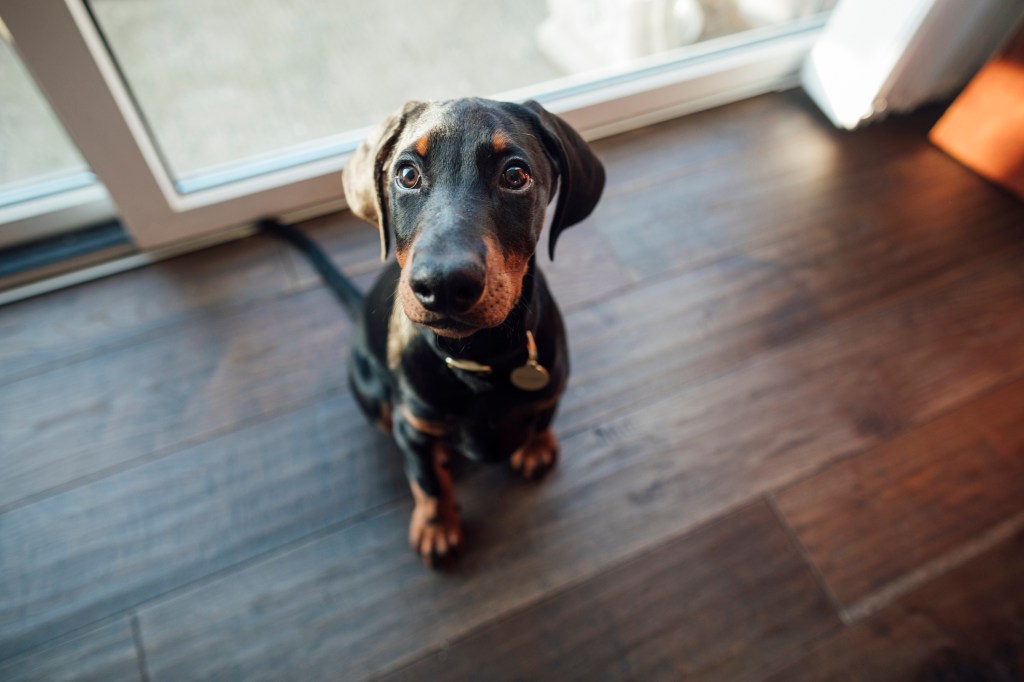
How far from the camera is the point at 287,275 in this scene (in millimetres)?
2098

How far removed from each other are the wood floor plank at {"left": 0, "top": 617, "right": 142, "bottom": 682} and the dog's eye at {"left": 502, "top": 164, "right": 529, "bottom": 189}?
143 centimetres

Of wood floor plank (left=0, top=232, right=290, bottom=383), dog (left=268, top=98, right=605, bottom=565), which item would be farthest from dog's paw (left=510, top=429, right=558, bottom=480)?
wood floor plank (left=0, top=232, right=290, bottom=383)

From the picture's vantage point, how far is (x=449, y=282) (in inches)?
38.2

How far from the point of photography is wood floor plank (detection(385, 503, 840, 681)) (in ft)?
5.11

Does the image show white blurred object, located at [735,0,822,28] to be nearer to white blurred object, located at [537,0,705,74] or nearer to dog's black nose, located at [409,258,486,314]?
white blurred object, located at [537,0,705,74]

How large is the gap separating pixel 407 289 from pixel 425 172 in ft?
0.73

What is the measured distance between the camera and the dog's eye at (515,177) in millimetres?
1148

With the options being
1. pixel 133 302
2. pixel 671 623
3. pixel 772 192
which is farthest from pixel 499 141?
pixel 772 192

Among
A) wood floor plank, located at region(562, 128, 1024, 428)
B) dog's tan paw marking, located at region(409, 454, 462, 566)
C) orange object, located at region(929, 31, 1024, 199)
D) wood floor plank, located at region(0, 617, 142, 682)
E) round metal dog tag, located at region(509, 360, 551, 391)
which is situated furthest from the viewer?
orange object, located at region(929, 31, 1024, 199)

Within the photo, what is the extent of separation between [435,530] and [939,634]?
1319 mm

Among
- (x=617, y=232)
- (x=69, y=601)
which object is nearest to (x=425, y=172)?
(x=617, y=232)

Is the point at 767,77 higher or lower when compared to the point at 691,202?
higher

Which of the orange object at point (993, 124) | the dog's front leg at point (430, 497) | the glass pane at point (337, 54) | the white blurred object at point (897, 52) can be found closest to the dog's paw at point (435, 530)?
the dog's front leg at point (430, 497)

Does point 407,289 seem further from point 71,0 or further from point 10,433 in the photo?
point 10,433
